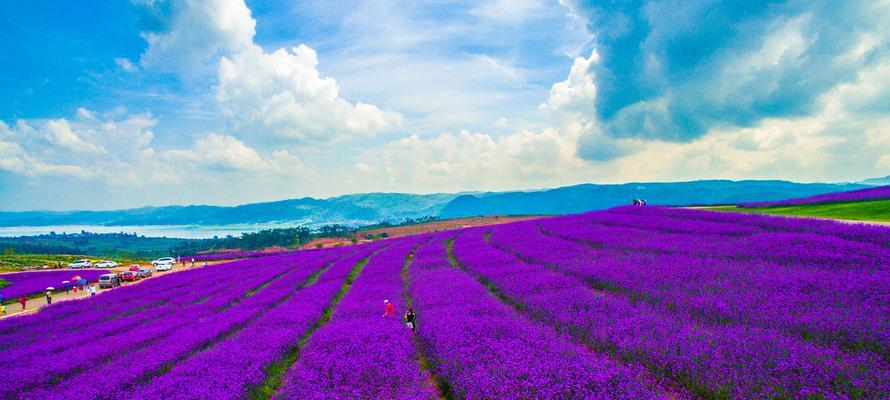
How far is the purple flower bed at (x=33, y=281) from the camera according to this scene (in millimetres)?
34094

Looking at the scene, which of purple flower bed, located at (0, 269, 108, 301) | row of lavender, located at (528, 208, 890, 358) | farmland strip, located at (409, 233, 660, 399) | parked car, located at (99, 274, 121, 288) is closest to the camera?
farmland strip, located at (409, 233, 660, 399)

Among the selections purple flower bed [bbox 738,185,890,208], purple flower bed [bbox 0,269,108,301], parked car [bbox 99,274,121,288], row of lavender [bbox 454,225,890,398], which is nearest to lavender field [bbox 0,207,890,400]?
row of lavender [bbox 454,225,890,398]

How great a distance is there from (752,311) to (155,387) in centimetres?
1627

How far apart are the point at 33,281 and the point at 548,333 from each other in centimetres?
5620

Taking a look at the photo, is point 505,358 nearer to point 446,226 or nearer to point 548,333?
point 548,333

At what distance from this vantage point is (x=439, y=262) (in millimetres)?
26406

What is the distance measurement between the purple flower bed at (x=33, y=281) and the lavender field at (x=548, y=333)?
16.3m

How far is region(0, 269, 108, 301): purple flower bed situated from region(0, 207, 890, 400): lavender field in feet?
53.4

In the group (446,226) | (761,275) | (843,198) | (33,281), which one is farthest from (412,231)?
(761,275)

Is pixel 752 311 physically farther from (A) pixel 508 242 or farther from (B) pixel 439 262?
(A) pixel 508 242

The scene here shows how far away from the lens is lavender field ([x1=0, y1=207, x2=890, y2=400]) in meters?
7.75

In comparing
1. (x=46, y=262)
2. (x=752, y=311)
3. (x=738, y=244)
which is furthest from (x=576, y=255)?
(x=46, y=262)

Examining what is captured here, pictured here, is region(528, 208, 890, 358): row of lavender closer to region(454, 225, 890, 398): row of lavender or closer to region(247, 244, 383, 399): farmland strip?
region(454, 225, 890, 398): row of lavender

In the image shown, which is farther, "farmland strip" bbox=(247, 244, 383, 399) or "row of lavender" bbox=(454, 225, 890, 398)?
"farmland strip" bbox=(247, 244, 383, 399)
